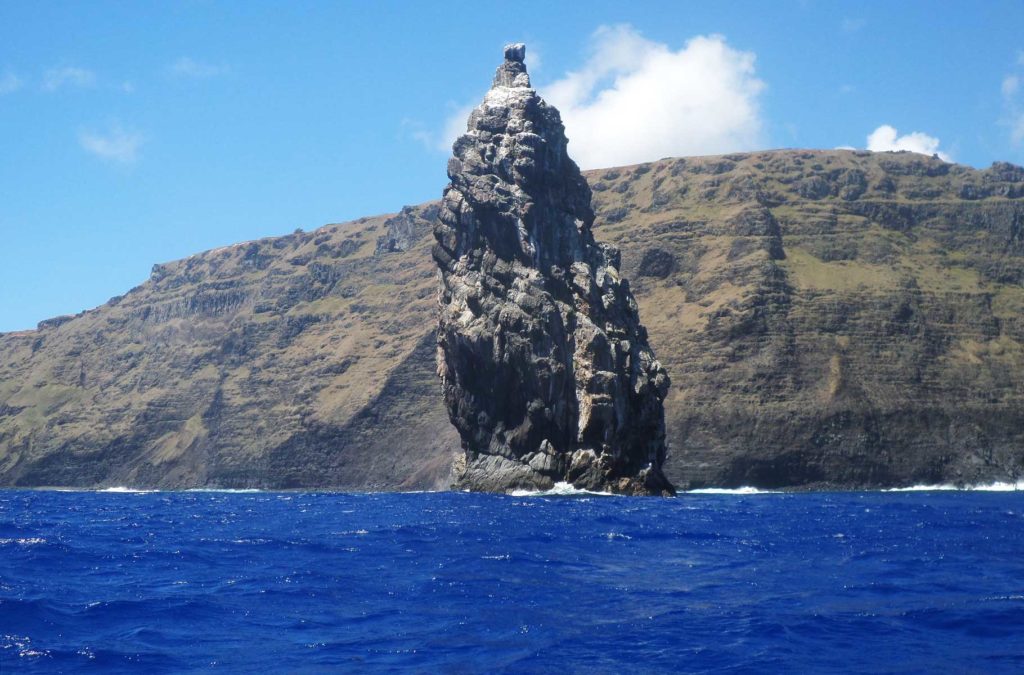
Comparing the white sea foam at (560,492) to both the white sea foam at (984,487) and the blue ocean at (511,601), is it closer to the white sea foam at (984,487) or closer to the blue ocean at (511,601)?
the blue ocean at (511,601)

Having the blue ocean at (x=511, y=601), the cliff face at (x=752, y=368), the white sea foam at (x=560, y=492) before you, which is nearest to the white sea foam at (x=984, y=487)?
the cliff face at (x=752, y=368)

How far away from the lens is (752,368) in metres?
148

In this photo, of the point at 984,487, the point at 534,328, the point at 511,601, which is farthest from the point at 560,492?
the point at 511,601

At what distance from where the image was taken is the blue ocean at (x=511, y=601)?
19.7 m

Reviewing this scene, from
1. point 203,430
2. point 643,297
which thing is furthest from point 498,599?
point 203,430

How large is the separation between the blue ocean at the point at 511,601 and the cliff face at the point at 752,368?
319ft

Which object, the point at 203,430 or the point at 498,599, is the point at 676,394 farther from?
the point at 498,599

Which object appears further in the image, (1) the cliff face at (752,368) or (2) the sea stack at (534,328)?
(1) the cliff face at (752,368)

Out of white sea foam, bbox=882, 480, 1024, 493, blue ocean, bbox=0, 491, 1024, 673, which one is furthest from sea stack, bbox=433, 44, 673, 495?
blue ocean, bbox=0, 491, 1024, 673

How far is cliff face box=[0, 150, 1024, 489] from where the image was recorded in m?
138

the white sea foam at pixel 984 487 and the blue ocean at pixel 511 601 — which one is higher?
the blue ocean at pixel 511 601

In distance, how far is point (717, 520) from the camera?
5506cm

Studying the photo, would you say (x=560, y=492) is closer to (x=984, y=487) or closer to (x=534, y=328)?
(x=534, y=328)

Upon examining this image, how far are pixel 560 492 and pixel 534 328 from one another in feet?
49.5
